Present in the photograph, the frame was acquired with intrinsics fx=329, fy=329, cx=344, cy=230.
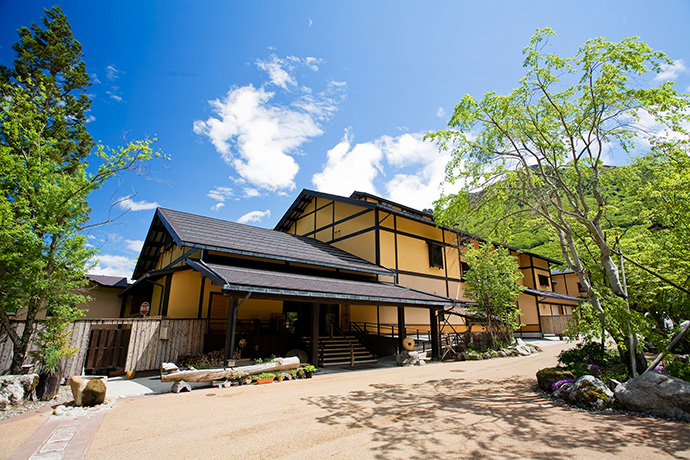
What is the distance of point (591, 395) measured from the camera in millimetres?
5684

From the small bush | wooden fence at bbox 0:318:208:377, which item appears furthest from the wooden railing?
the small bush

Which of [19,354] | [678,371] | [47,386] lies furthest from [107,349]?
[678,371]

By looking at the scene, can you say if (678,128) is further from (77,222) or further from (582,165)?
(77,222)

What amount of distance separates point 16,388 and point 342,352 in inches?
357

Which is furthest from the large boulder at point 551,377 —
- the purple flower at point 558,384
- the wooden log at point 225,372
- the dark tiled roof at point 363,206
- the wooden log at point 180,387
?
the wooden log at point 180,387

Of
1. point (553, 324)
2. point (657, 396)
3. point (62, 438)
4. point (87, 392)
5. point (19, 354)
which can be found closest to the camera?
point (62, 438)

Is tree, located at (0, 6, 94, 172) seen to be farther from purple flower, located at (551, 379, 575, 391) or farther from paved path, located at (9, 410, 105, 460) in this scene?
Answer: purple flower, located at (551, 379, 575, 391)

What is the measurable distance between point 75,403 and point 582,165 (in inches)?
508

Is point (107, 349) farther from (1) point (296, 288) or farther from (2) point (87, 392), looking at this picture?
(1) point (296, 288)

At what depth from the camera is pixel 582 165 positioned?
9234 millimetres

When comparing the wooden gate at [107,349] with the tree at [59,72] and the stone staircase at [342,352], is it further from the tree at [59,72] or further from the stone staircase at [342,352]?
the tree at [59,72]

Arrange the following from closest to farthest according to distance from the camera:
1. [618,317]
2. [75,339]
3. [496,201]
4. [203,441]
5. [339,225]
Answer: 1. [203,441]
2. [618,317]
3. [75,339]
4. [496,201]
5. [339,225]

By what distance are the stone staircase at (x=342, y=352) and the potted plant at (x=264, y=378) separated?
11.1ft

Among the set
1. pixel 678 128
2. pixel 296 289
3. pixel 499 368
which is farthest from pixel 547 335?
pixel 296 289
